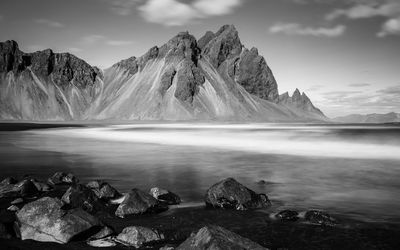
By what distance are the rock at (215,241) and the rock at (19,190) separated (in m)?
11.6

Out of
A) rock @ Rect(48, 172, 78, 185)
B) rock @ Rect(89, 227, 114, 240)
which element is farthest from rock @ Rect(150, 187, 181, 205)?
rock @ Rect(48, 172, 78, 185)

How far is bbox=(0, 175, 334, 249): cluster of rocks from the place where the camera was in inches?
385

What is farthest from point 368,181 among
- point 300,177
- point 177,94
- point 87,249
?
point 177,94

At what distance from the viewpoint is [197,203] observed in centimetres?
1705

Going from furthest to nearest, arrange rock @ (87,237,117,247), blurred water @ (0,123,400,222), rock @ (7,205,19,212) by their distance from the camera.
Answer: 1. blurred water @ (0,123,400,222)
2. rock @ (7,205,19,212)
3. rock @ (87,237,117,247)

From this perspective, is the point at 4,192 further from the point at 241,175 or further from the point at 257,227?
the point at 241,175

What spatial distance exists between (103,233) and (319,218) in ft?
26.2

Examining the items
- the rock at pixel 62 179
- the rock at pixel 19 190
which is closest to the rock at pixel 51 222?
the rock at pixel 19 190

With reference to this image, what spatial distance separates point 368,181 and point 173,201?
13.5 meters

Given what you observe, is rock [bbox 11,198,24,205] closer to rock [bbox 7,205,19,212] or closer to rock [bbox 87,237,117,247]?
rock [bbox 7,205,19,212]

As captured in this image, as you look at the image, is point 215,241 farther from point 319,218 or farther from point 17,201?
point 17,201

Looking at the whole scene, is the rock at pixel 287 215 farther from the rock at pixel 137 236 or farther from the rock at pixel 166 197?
the rock at pixel 137 236

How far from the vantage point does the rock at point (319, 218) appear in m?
13.7

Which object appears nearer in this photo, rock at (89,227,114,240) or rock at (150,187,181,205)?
rock at (89,227,114,240)
